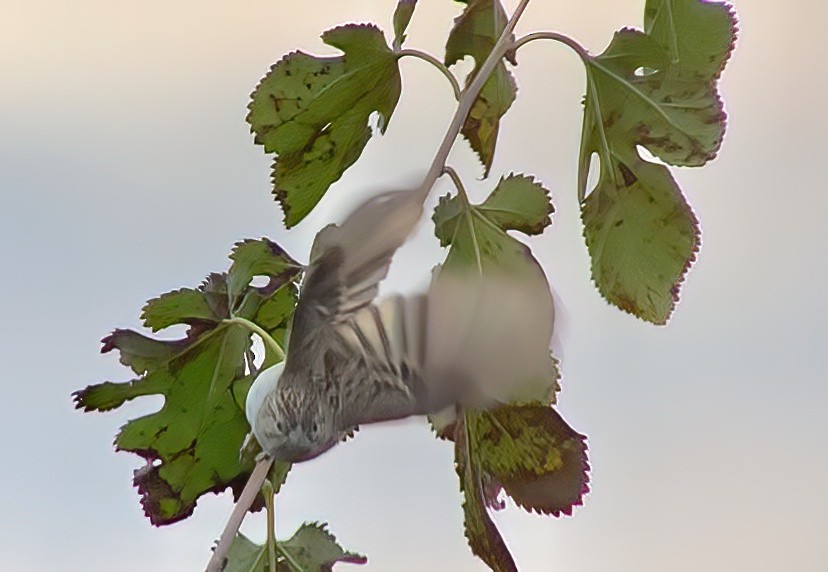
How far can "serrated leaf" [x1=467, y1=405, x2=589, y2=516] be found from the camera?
0.29 metres

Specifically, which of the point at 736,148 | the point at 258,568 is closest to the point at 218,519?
Result: the point at 258,568

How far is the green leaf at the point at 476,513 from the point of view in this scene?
27 cm

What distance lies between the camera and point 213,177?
783mm

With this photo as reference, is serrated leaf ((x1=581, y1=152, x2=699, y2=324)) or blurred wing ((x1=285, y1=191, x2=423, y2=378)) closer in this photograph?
blurred wing ((x1=285, y1=191, x2=423, y2=378))

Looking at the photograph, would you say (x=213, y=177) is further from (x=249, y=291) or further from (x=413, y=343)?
(x=413, y=343)

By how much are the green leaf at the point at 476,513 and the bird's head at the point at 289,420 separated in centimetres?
4

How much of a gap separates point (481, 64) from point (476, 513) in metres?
0.16

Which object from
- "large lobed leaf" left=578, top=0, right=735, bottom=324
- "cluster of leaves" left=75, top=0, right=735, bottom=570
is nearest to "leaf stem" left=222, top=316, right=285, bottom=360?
"cluster of leaves" left=75, top=0, right=735, bottom=570

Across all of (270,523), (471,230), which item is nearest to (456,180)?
(471,230)

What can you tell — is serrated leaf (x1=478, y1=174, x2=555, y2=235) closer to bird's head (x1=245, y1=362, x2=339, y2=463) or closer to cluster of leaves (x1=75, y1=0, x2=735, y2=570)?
cluster of leaves (x1=75, y1=0, x2=735, y2=570)

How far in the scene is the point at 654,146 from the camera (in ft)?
1.04

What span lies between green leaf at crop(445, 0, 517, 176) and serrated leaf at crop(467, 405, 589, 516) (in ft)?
0.33

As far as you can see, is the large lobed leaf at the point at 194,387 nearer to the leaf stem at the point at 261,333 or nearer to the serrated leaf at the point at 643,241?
the leaf stem at the point at 261,333

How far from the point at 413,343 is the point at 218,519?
55 centimetres
